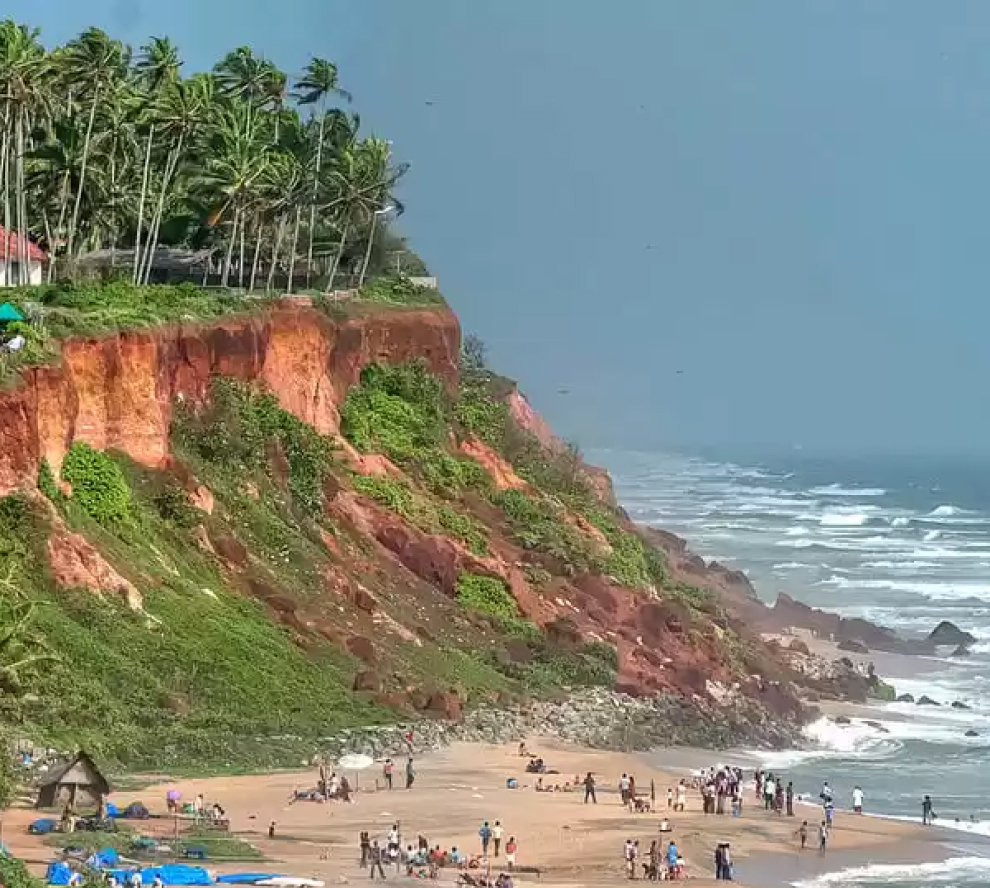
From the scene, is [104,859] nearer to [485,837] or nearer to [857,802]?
[485,837]

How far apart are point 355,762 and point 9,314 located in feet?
46.4

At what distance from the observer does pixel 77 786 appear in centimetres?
3728

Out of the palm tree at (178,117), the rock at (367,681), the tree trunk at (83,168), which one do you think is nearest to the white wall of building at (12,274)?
the tree trunk at (83,168)

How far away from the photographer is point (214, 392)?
5819 centimetres

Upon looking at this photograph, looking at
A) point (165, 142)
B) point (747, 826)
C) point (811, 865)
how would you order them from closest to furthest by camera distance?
1. point (811, 865)
2. point (747, 826)
3. point (165, 142)

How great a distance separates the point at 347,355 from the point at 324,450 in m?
7.25

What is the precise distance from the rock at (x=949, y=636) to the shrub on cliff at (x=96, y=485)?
42622 millimetres

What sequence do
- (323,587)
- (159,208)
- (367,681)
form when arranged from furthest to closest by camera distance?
(159,208) → (323,587) → (367,681)

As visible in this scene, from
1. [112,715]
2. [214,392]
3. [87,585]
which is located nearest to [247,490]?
[214,392]

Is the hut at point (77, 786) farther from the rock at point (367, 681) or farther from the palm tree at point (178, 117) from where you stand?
the palm tree at point (178, 117)

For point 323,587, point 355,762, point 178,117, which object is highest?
point 178,117

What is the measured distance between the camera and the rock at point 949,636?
275 feet

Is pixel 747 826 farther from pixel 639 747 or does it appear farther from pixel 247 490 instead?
pixel 247 490

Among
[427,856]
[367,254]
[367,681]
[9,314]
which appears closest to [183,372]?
[9,314]
